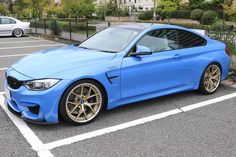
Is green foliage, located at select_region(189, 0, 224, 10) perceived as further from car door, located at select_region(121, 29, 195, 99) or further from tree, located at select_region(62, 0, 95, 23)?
car door, located at select_region(121, 29, 195, 99)

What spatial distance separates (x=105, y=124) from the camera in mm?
4684

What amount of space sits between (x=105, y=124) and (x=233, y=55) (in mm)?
4466

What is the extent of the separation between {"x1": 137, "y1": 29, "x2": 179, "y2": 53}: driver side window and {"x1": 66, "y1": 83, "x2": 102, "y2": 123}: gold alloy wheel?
1165 mm

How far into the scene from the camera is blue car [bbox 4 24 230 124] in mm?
4316

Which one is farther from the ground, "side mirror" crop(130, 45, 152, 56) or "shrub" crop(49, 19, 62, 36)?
"side mirror" crop(130, 45, 152, 56)

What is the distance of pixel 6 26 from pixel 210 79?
16.4 metres

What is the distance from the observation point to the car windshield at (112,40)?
5.21 m

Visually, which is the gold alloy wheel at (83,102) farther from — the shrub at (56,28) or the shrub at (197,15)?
the shrub at (197,15)

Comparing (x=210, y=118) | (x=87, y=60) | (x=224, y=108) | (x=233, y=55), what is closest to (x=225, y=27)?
(x=233, y=55)

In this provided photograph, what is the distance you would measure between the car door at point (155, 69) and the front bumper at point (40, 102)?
1.07 meters

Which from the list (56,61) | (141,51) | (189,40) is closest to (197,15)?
(189,40)

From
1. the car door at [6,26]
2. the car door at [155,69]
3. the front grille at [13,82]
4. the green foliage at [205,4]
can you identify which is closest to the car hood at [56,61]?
the front grille at [13,82]

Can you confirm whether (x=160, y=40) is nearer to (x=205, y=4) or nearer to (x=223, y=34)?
(x=223, y=34)

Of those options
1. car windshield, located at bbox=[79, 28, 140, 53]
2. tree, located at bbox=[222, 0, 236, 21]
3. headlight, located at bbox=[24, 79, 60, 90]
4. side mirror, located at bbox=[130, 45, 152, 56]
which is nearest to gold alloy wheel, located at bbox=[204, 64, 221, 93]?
side mirror, located at bbox=[130, 45, 152, 56]
